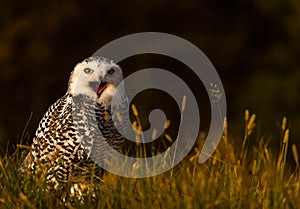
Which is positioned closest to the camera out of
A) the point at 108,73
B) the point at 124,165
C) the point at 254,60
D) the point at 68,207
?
the point at 68,207

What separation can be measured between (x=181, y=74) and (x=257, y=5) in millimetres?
2009

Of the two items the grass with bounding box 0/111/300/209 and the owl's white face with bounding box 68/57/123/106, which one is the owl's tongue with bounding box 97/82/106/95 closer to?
the owl's white face with bounding box 68/57/123/106

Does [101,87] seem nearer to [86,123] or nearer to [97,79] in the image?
[97,79]

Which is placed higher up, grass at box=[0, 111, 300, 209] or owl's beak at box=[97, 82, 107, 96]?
owl's beak at box=[97, 82, 107, 96]

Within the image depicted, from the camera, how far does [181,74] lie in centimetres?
1816

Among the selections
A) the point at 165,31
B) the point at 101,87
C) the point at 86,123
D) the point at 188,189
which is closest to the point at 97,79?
the point at 101,87

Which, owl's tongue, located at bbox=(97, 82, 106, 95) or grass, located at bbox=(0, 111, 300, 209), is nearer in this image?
grass, located at bbox=(0, 111, 300, 209)

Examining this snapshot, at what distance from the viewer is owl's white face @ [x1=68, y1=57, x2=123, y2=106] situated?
18.9 ft

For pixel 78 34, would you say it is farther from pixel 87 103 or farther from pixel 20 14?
pixel 87 103

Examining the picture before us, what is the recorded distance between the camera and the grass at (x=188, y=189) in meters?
4.79

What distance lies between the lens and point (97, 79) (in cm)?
577

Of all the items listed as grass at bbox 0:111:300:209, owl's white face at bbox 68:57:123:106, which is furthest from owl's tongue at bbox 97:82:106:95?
grass at bbox 0:111:300:209

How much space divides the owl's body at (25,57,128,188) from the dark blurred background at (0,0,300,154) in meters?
9.80

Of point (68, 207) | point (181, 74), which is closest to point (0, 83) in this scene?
point (181, 74)
